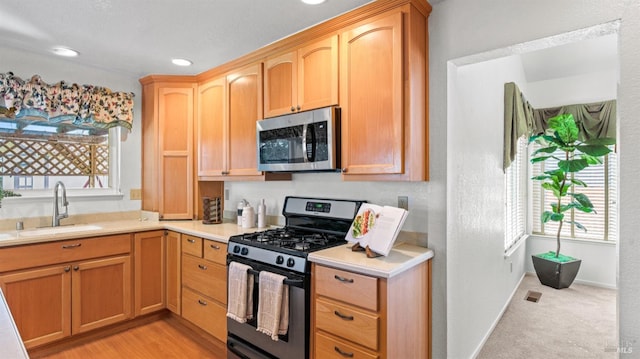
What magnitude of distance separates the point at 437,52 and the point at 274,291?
1771 mm

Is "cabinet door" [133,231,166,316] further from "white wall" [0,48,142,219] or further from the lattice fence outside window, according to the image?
the lattice fence outside window

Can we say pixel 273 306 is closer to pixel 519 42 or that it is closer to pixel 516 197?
pixel 519 42

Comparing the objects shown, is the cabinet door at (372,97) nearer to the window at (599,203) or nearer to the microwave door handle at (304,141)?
the microwave door handle at (304,141)

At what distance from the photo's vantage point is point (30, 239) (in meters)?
2.41

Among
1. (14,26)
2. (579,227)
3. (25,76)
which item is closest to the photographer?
(14,26)

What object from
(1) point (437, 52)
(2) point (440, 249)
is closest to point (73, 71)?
(1) point (437, 52)

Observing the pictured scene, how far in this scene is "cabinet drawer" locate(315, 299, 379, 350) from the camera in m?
1.62

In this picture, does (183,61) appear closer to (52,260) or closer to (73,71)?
(73,71)

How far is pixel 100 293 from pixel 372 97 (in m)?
2.74

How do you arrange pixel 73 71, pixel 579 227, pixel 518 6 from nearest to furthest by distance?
pixel 518 6
pixel 73 71
pixel 579 227

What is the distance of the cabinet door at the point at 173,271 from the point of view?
2980mm

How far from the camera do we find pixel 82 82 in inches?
124

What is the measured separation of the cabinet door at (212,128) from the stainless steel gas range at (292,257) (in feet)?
2.84

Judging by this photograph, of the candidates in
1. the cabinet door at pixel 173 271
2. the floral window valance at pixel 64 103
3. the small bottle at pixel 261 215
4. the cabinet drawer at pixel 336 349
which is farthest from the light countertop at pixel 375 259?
the floral window valance at pixel 64 103
